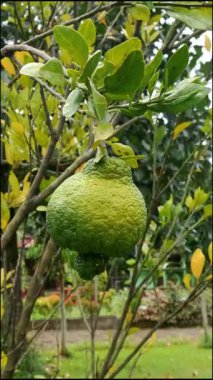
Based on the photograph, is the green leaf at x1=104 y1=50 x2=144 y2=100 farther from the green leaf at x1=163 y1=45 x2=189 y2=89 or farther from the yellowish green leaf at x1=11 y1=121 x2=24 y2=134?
the yellowish green leaf at x1=11 y1=121 x2=24 y2=134

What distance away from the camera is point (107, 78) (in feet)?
1.56

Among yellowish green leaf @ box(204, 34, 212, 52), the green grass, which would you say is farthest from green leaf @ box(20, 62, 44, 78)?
the green grass

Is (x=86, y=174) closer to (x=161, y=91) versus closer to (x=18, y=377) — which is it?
(x=161, y=91)

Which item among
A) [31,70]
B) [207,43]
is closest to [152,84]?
[31,70]

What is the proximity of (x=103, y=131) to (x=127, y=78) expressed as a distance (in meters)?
0.05

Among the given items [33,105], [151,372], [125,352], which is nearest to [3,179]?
[33,105]

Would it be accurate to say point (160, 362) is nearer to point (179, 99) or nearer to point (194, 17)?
point (194, 17)

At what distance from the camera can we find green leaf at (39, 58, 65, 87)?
489mm

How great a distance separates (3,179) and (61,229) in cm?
218

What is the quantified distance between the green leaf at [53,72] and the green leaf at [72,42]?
0.02 metres

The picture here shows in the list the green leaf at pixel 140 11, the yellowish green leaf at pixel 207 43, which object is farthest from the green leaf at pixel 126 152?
the yellowish green leaf at pixel 207 43

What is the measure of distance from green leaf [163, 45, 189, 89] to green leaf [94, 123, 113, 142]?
0.09 meters

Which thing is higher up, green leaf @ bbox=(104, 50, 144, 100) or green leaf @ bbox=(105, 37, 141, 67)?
green leaf @ bbox=(105, 37, 141, 67)

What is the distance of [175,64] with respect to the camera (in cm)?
54
